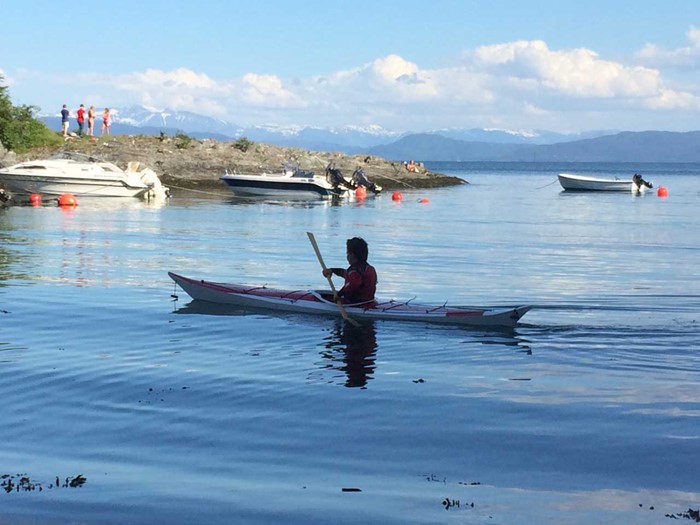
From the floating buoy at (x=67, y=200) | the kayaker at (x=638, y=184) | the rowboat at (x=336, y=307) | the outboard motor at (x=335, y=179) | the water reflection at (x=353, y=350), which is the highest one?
the kayaker at (x=638, y=184)

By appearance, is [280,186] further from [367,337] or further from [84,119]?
[367,337]

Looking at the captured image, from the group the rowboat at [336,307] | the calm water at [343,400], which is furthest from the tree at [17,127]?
the rowboat at [336,307]

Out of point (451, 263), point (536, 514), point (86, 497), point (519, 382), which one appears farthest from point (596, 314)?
point (86, 497)

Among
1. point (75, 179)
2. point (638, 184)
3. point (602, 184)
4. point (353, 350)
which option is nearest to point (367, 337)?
point (353, 350)

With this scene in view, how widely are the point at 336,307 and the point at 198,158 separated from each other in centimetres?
4970

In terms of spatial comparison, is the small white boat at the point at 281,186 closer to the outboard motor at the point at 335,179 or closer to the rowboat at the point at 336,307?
the outboard motor at the point at 335,179

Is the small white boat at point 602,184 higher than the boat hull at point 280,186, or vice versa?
the small white boat at point 602,184

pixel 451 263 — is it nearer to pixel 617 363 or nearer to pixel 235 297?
pixel 235 297

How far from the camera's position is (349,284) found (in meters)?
17.6

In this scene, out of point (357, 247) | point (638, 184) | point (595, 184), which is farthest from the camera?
point (595, 184)

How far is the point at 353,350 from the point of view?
15391 millimetres

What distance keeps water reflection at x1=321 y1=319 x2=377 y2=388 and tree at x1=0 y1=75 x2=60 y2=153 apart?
4114cm

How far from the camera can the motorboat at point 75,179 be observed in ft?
157

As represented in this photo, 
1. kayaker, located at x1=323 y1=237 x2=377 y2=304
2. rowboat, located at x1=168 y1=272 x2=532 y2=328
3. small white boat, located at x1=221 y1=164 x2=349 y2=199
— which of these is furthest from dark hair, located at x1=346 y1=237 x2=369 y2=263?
small white boat, located at x1=221 y1=164 x2=349 y2=199
